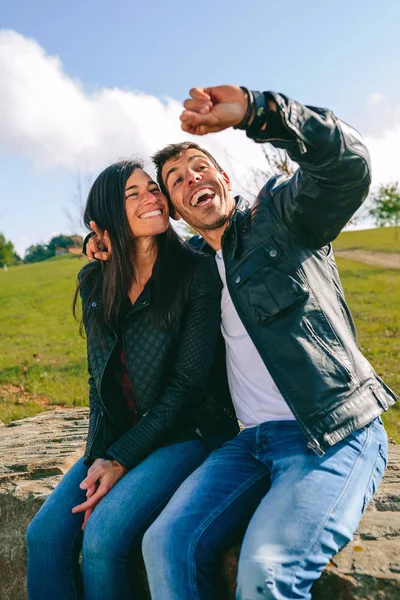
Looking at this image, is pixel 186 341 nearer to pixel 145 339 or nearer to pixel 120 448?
pixel 145 339

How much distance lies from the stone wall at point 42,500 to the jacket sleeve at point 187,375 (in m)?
0.75

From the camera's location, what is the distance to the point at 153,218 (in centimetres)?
361

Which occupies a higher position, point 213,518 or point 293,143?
point 293,143

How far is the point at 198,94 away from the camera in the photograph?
2350 millimetres

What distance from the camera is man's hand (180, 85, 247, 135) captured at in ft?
7.56

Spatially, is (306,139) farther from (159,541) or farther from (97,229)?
(159,541)

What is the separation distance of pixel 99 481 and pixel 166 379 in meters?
0.66

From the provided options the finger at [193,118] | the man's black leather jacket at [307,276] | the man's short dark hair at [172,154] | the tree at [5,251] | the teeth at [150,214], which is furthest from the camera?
the tree at [5,251]

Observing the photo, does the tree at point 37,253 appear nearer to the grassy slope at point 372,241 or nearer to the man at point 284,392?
the grassy slope at point 372,241

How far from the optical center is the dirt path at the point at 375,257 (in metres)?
32.3

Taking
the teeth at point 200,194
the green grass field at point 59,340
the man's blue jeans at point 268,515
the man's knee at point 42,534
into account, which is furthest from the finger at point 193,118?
the green grass field at point 59,340

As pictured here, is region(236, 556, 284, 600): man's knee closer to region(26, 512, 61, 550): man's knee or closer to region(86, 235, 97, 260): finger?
region(26, 512, 61, 550): man's knee

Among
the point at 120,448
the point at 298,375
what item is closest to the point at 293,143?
the point at 298,375

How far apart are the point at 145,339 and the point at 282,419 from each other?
2.98 ft
